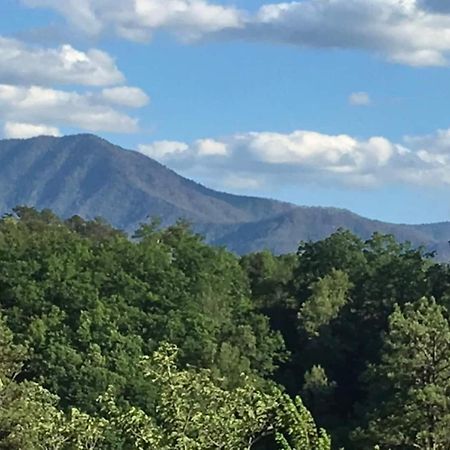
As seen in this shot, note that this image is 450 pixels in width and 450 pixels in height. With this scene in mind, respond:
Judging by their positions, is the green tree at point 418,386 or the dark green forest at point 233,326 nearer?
the green tree at point 418,386

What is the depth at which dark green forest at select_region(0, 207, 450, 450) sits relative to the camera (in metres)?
37.6

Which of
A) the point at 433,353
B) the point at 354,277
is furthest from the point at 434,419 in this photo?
the point at 354,277

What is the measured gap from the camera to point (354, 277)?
214ft

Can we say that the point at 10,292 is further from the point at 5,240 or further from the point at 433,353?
the point at 433,353

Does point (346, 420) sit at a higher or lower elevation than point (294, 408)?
lower

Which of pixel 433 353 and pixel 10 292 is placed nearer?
pixel 433 353

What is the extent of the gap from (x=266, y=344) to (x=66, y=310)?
10337 mm

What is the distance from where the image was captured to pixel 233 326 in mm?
61750

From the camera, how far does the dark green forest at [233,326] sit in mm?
37625

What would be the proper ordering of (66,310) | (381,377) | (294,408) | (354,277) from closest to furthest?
(294,408), (381,377), (66,310), (354,277)

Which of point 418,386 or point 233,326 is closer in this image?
point 418,386

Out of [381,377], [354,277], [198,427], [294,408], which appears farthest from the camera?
[354,277]

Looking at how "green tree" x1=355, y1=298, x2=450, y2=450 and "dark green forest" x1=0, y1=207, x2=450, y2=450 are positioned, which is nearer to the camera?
"green tree" x1=355, y1=298, x2=450, y2=450

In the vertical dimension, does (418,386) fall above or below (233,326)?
above
